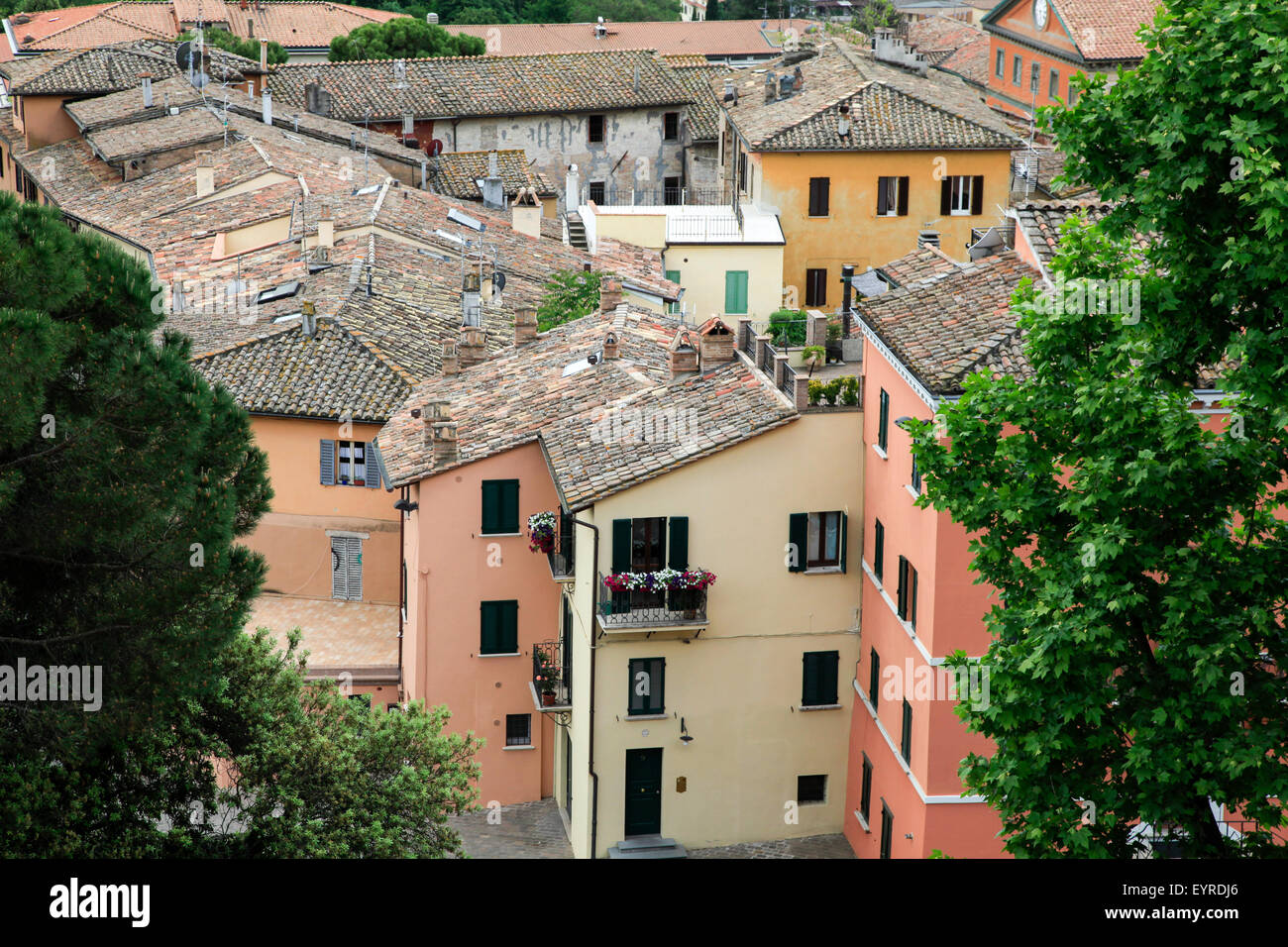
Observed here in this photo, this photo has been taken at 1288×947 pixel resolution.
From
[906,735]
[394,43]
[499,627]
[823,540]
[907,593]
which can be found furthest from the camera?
[394,43]

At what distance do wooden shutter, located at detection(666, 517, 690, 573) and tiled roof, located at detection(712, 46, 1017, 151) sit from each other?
99.1 ft

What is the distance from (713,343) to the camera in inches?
1287

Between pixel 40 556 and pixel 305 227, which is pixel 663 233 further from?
pixel 40 556

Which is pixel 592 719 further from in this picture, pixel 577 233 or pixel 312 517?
pixel 577 233

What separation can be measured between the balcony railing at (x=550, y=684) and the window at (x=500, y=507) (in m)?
2.56

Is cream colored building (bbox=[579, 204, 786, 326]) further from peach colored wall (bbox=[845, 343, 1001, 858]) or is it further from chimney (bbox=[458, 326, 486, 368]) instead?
peach colored wall (bbox=[845, 343, 1001, 858])

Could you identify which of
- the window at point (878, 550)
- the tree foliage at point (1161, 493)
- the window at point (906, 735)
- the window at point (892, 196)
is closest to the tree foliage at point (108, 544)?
the tree foliage at point (1161, 493)

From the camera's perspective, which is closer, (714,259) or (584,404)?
(584,404)

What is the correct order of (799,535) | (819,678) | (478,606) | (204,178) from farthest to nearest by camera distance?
(204,178)
(478,606)
(819,678)
(799,535)

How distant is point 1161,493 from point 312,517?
A: 27.1m

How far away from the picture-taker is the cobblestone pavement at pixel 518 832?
105ft

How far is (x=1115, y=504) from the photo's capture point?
16.4 meters

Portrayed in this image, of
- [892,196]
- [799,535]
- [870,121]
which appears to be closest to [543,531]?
[799,535]
